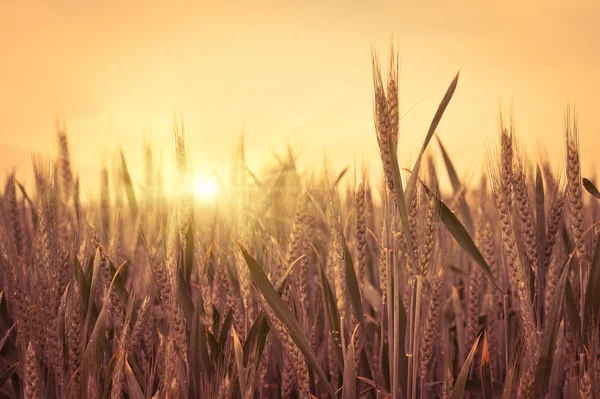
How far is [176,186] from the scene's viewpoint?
1.49 meters

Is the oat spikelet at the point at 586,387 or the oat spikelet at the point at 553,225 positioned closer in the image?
the oat spikelet at the point at 586,387

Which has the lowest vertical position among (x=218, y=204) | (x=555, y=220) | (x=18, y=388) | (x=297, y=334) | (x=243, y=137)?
(x=18, y=388)

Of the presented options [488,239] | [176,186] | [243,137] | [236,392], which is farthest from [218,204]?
[488,239]

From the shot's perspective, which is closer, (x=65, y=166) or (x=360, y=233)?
(x=360, y=233)

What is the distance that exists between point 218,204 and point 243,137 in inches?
13.9

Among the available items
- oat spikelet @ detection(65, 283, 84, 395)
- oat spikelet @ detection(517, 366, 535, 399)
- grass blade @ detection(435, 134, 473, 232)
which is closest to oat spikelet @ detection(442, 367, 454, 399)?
oat spikelet @ detection(517, 366, 535, 399)

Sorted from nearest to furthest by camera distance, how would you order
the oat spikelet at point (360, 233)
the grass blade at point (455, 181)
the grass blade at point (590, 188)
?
the oat spikelet at point (360, 233)
the grass blade at point (590, 188)
the grass blade at point (455, 181)

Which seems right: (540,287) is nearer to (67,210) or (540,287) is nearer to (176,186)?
(176,186)

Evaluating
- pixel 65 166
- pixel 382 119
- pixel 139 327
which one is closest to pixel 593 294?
pixel 382 119

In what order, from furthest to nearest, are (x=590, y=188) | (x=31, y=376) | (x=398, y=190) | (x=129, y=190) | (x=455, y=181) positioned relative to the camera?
(x=455, y=181) → (x=129, y=190) → (x=590, y=188) → (x=31, y=376) → (x=398, y=190)

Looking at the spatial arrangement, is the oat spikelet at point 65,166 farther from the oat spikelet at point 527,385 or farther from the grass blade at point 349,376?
the oat spikelet at point 527,385

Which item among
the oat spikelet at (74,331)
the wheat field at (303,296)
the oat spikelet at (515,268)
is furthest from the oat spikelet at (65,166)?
the oat spikelet at (515,268)

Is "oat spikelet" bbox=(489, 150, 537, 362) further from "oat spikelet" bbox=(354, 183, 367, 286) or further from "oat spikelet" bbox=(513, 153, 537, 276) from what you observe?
"oat spikelet" bbox=(354, 183, 367, 286)

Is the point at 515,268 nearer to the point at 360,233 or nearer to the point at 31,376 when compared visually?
the point at 360,233
